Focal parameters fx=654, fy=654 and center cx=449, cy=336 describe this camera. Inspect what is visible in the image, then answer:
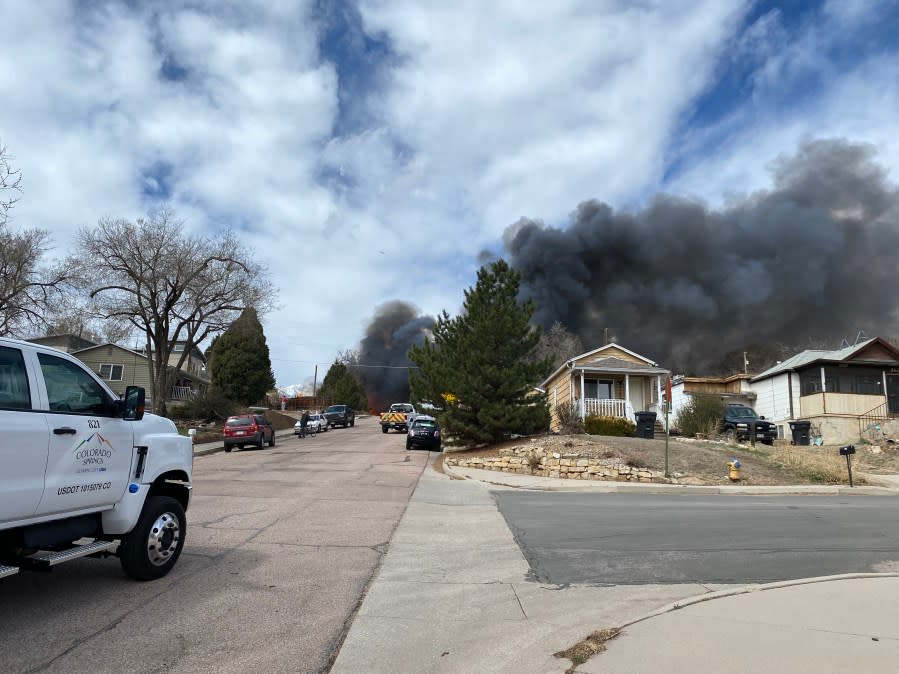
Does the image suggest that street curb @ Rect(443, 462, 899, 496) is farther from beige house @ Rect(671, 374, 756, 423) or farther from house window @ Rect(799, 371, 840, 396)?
beige house @ Rect(671, 374, 756, 423)

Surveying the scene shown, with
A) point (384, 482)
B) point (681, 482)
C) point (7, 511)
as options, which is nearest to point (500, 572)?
point (7, 511)

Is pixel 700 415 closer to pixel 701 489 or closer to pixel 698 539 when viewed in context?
pixel 701 489

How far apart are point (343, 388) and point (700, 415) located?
52914 millimetres

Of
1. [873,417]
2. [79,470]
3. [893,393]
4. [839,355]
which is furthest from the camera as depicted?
[893,393]

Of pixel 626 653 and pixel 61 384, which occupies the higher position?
pixel 61 384

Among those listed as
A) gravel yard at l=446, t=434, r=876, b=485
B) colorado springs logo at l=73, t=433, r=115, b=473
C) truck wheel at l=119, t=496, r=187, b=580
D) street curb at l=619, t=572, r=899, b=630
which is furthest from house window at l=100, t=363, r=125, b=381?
street curb at l=619, t=572, r=899, b=630

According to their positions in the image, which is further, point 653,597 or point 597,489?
point 597,489

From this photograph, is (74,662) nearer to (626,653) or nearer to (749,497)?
(626,653)

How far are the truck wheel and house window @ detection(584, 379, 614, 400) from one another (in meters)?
26.1

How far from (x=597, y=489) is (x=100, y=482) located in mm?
11806

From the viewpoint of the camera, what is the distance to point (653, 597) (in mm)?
5500

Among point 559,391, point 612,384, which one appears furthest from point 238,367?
point 612,384

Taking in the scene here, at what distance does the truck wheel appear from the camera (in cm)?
551

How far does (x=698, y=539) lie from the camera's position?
798cm
